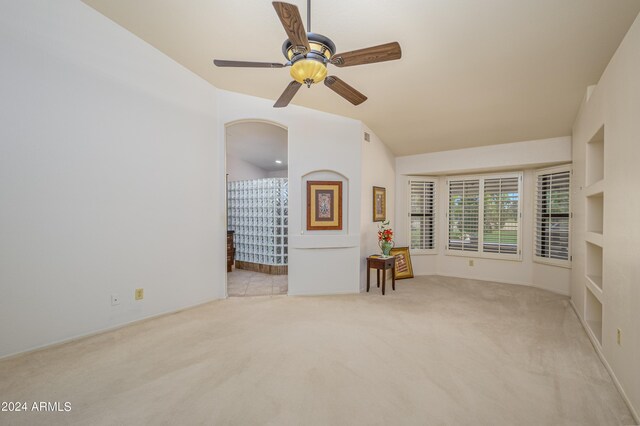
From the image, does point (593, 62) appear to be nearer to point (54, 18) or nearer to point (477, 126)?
point (477, 126)

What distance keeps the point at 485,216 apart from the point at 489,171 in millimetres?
809

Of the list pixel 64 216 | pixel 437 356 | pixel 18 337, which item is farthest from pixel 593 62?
pixel 18 337

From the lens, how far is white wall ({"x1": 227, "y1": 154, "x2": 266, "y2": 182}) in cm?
818

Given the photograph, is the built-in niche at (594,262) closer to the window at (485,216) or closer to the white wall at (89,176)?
the window at (485,216)

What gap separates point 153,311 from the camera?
329 cm

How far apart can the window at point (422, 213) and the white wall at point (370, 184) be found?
0.59 m

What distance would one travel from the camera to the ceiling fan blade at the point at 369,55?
190cm

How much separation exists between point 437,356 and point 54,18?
174 inches

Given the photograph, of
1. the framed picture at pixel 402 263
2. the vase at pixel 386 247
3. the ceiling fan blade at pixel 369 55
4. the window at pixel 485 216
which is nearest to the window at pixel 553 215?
the window at pixel 485 216

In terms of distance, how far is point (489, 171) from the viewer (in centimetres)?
514

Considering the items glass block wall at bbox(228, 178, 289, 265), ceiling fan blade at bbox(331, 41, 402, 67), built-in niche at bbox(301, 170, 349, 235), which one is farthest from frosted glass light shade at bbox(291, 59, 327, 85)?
glass block wall at bbox(228, 178, 289, 265)

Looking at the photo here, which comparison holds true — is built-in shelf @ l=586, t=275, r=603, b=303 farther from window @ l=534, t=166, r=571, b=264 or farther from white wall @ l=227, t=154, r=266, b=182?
white wall @ l=227, t=154, r=266, b=182

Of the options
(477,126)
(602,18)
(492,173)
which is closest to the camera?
(602,18)

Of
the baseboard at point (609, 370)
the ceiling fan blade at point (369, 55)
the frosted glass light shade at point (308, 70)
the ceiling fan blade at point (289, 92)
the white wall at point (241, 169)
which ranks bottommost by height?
the baseboard at point (609, 370)
